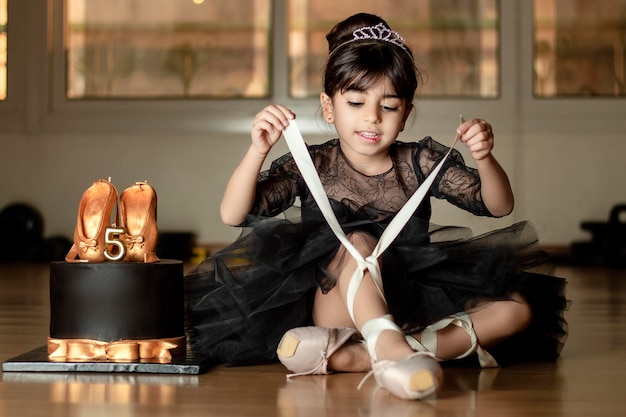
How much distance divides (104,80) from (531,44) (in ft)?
6.73

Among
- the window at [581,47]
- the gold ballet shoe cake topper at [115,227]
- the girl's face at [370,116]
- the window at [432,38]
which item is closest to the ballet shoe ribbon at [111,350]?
the gold ballet shoe cake topper at [115,227]

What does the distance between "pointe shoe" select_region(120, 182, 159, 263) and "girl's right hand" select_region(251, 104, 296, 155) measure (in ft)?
0.66

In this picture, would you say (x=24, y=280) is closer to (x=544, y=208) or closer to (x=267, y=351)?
(x=267, y=351)

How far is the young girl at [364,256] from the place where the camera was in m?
1.48

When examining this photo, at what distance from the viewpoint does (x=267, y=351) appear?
5.01 feet

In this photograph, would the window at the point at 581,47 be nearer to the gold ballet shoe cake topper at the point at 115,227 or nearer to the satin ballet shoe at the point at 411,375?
the gold ballet shoe cake topper at the point at 115,227

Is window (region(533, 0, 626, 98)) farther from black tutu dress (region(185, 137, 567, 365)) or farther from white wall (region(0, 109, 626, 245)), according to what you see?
black tutu dress (region(185, 137, 567, 365))

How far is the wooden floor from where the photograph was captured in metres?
1.20

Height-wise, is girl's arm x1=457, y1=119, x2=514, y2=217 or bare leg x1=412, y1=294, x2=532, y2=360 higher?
girl's arm x1=457, y1=119, x2=514, y2=217

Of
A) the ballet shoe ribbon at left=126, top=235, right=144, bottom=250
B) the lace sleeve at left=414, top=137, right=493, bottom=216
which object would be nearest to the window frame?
the lace sleeve at left=414, top=137, right=493, bottom=216

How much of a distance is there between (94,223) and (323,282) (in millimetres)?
372

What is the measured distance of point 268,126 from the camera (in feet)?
4.95

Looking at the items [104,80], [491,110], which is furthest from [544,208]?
[104,80]

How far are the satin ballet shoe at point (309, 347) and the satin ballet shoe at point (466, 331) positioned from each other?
117mm
